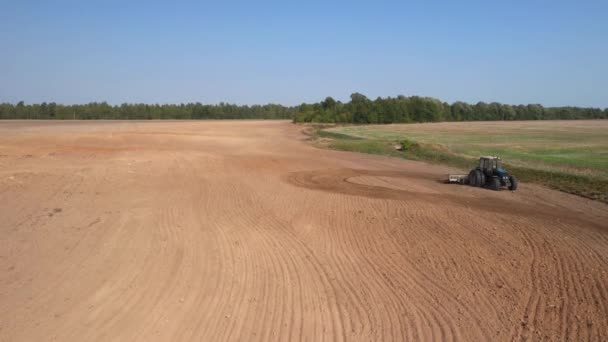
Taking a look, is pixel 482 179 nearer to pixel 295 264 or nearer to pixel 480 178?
pixel 480 178

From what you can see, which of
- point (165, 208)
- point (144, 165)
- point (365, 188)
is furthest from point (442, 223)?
point (144, 165)

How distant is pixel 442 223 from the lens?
12758 mm

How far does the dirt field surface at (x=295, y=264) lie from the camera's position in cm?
671

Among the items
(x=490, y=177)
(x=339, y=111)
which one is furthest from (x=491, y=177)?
(x=339, y=111)

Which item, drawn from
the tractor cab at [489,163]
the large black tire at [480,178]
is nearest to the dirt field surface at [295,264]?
the large black tire at [480,178]

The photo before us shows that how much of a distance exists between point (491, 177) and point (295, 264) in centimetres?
1169

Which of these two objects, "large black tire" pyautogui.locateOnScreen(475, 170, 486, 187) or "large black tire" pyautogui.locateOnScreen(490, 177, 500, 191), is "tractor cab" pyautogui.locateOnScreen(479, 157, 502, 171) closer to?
"large black tire" pyautogui.locateOnScreen(475, 170, 486, 187)

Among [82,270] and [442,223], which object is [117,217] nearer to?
[82,270]

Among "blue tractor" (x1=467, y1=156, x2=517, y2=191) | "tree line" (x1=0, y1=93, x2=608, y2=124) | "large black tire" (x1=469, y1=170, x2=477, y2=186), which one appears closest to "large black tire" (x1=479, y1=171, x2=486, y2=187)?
"blue tractor" (x1=467, y1=156, x2=517, y2=191)

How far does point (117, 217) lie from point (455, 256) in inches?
315

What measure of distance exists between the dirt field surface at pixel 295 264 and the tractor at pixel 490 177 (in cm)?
74

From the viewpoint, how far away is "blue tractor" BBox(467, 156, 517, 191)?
18234 millimetres

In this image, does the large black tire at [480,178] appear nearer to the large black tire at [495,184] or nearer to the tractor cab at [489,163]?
the tractor cab at [489,163]

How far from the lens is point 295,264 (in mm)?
9211
